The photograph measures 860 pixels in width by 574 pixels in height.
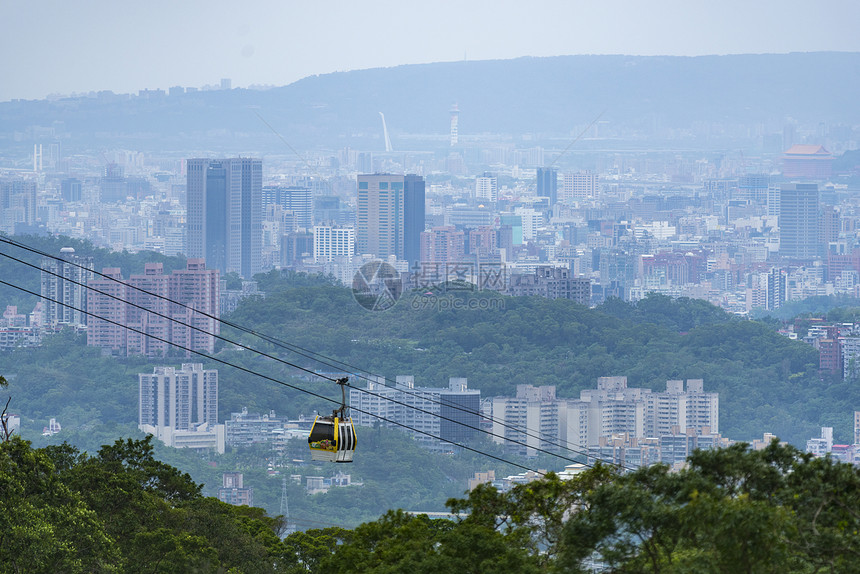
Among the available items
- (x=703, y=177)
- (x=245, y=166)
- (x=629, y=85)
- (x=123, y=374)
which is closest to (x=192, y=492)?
(x=123, y=374)

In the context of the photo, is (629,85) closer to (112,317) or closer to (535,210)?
(535,210)

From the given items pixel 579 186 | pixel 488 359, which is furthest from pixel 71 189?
pixel 488 359

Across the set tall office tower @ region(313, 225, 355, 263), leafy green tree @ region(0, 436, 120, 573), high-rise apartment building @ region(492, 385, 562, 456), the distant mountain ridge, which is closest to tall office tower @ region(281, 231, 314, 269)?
tall office tower @ region(313, 225, 355, 263)

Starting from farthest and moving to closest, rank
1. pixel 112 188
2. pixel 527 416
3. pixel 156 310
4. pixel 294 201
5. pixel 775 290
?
pixel 112 188, pixel 294 201, pixel 775 290, pixel 156 310, pixel 527 416

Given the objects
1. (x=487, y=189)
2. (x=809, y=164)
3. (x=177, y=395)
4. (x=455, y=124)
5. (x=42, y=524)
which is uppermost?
(x=455, y=124)

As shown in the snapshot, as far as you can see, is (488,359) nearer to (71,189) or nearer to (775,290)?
(775,290)

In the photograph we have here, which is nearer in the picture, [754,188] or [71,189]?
[71,189]

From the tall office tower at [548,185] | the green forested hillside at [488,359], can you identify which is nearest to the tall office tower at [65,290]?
the green forested hillside at [488,359]
